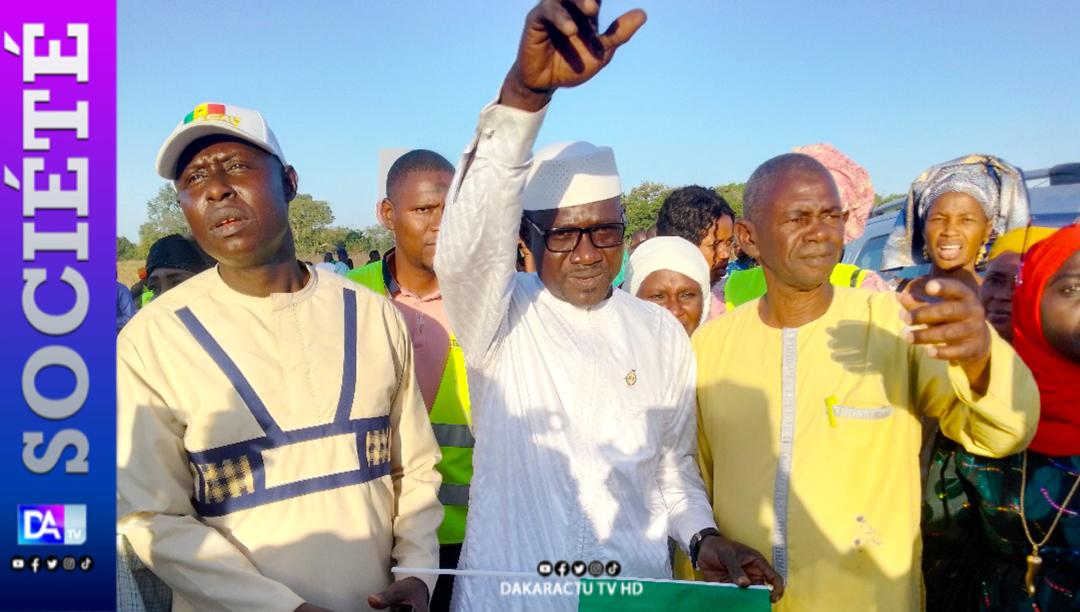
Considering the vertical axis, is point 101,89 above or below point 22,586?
above

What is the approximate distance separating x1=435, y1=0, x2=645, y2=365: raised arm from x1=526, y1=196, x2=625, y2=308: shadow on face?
0.23m

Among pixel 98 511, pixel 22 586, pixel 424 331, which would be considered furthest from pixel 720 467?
pixel 22 586

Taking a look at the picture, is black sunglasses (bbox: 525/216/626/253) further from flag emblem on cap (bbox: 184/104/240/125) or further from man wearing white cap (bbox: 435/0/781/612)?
flag emblem on cap (bbox: 184/104/240/125)

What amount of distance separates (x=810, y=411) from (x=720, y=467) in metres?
0.36

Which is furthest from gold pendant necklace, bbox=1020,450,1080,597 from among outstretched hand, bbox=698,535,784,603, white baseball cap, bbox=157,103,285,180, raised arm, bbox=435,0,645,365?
white baseball cap, bbox=157,103,285,180

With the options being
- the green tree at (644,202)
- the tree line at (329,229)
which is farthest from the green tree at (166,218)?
the green tree at (644,202)

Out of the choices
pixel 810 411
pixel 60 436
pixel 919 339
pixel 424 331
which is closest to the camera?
pixel 919 339

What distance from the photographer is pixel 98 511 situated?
203 cm

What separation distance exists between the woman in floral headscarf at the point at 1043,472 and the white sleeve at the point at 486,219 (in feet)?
5.70

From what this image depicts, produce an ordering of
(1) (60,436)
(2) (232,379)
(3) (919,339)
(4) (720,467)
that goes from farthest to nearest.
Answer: (4) (720,467), (1) (60,436), (2) (232,379), (3) (919,339)

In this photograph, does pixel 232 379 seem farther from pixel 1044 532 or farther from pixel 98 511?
pixel 1044 532

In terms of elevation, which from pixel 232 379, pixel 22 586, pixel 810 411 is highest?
pixel 232 379

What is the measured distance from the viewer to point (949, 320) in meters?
1.75

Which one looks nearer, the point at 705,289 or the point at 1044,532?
the point at 1044,532
